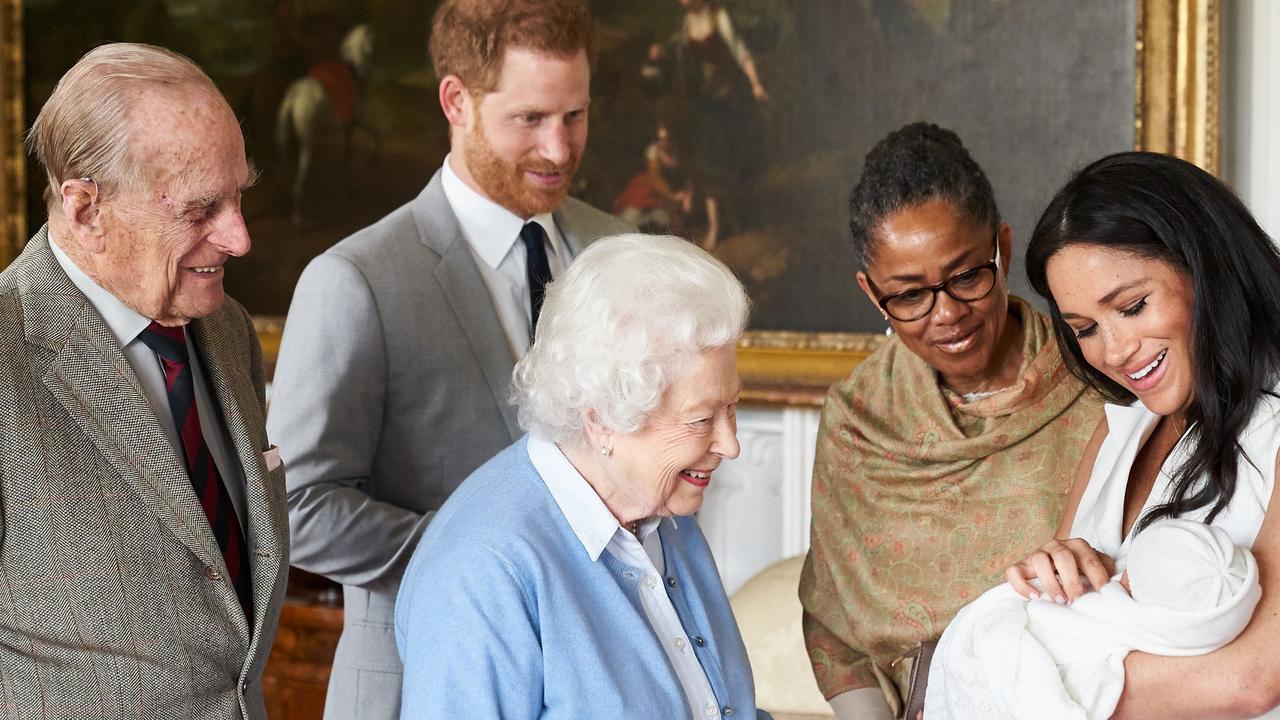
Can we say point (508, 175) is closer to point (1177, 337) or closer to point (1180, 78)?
point (1177, 337)

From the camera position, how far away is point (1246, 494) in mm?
2137

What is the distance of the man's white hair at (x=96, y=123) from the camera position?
2096mm

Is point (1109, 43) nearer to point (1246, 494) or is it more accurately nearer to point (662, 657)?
point (1246, 494)

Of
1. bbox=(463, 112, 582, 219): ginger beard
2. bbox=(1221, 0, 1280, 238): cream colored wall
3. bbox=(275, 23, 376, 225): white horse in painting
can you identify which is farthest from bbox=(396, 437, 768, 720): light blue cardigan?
bbox=(275, 23, 376, 225): white horse in painting

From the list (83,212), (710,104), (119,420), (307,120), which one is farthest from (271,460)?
(307,120)

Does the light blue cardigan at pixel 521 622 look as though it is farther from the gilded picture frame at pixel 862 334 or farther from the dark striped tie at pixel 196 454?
the gilded picture frame at pixel 862 334

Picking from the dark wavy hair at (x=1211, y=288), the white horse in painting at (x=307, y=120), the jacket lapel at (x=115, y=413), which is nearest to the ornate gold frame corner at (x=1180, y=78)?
the dark wavy hair at (x=1211, y=288)

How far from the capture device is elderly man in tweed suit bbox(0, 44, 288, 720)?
2.01m

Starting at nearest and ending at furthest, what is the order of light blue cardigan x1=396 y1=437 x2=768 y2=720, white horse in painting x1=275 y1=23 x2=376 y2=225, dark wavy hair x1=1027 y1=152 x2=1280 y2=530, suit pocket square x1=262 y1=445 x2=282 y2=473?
light blue cardigan x1=396 y1=437 x2=768 y2=720
dark wavy hair x1=1027 y1=152 x2=1280 y2=530
suit pocket square x1=262 y1=445 x2=282 y2=473
white horse in painting x1=275 y1=23 x2=376 y2=225

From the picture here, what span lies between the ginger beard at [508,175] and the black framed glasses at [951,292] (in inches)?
35.0

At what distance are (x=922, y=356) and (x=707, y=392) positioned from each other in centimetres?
88

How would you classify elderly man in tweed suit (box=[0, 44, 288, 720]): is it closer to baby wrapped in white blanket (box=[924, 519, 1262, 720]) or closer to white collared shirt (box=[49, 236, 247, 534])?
white collared shirt (box=[49, 236, 247, 534])

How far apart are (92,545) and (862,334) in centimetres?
291

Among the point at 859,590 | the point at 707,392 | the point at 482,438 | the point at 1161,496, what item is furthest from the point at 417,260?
the point at 1161,496
